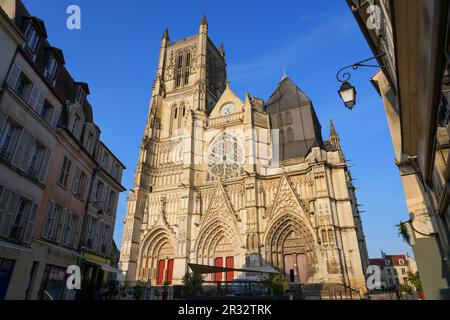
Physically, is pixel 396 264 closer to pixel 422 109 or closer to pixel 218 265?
pixel 218 265

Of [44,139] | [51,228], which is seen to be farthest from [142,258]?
[44,139]

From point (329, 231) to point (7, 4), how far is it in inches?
808

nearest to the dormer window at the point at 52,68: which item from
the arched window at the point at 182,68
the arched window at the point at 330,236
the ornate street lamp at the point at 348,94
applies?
the ornate street lamp at the point at 348,94

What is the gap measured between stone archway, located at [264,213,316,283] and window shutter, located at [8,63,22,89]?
18312 millimetres

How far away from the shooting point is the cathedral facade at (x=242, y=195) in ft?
67.6

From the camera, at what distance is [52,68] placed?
11.4 metres

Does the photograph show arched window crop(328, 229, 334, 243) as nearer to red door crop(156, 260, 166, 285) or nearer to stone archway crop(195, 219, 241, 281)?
stone archway crop(195, 219, 241, 281)

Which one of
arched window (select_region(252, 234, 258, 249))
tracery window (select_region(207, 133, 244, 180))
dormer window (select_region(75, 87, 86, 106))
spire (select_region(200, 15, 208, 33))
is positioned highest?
spire (select_region(200, 15, 208, 33))

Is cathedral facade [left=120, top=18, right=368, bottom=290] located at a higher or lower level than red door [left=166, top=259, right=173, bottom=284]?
higher

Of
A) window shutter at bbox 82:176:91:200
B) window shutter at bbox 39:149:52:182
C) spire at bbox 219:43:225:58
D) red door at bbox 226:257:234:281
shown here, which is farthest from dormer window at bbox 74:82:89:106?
spire at bbox 219:43:225:58

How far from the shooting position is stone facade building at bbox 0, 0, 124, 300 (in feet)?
26.7

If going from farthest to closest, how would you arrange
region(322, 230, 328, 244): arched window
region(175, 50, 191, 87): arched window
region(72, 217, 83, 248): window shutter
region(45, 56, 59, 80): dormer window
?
region(175, 50, 191, 87): arched window < region(322, 230, 328, 244): arched window < region(72, 217, 83, 248): window shutter < region(45, 56, 59, 80): dormer window

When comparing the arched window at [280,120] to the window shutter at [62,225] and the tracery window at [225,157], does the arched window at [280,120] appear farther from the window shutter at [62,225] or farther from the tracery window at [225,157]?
the window shutter at [62,225]

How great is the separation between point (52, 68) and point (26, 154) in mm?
4339
